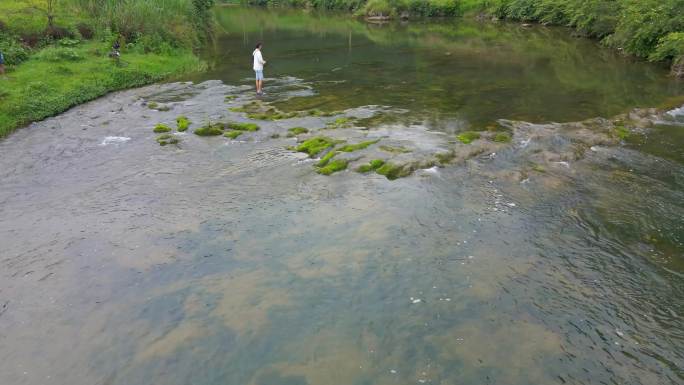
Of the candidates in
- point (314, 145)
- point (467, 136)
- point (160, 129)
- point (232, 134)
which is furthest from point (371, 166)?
point (160, 129)

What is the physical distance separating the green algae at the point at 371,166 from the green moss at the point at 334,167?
611mm

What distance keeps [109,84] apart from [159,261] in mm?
20850

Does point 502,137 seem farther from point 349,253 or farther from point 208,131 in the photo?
point 208,131

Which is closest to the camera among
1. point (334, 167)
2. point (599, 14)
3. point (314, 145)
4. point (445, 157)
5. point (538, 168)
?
point (538, 168)

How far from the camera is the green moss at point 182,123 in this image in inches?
914

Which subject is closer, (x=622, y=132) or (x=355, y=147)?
(x=355, y=147)

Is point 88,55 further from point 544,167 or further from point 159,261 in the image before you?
point 544,167

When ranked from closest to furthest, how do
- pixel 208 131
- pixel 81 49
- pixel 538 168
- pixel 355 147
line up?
pixel 538 168 → pixel 355 147 → pixel 208 131 → pixel 81 49

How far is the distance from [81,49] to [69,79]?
4.78m

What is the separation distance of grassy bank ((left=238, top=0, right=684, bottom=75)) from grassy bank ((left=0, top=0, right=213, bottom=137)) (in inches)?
1268

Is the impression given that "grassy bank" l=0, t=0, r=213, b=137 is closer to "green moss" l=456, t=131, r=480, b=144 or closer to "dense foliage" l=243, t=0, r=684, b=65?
"green moss" l=456, t=131, r=480, b=144

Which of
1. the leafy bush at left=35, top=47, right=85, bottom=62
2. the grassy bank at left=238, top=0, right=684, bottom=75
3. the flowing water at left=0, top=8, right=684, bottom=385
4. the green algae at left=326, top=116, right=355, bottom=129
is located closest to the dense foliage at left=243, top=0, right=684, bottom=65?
the grassy bank at left=238, top=0, right=684, bottom=75

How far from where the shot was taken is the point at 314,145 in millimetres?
20312

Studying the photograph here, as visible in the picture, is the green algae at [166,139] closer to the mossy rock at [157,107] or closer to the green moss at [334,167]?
the mossy rock at [157,107]
